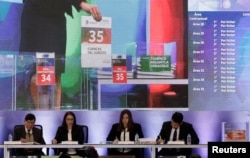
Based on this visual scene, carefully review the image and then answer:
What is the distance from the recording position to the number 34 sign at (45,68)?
8.15 meters

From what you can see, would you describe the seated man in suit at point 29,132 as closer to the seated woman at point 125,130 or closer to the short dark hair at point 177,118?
the seated woman at point 125,130

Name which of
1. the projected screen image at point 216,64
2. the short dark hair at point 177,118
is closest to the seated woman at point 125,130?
the short dark hair at point 177,118

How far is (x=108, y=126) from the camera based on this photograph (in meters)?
8.39

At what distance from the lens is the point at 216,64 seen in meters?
8.16

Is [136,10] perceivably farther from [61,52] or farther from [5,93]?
[5,93]

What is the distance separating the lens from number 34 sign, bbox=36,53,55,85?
815 centimetres

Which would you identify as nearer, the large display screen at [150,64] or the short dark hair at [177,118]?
the short dark hair at [177,118]

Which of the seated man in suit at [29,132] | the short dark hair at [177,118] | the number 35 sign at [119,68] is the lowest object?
the seated man in suit at [29,132]

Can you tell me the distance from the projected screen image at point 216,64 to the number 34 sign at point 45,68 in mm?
2093

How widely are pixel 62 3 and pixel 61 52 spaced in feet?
2.44

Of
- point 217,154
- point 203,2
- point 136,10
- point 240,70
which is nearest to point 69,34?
point 136,10

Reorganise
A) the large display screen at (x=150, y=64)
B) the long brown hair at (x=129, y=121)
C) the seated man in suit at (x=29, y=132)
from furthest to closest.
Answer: the large display screen at (x=150, y=64)
the long brown hair at (x=129, y=121)
the seated man in suit at (x=29, y=132)

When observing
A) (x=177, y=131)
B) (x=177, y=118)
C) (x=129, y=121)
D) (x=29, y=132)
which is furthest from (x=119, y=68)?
(x=29, y=132)

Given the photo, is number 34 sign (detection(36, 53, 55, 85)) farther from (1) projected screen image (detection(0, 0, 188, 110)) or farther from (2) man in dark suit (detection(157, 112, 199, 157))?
(2) man in dark suit (detection(157, 112, 199, 157))
